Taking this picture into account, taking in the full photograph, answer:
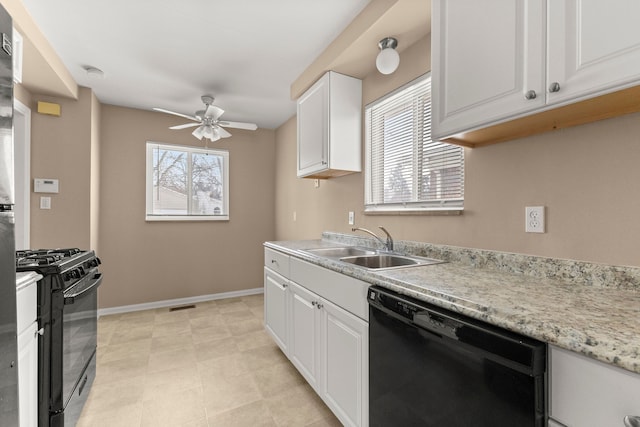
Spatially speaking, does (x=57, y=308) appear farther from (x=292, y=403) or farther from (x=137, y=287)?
(x=137, y=287)

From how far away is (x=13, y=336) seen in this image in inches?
40.0

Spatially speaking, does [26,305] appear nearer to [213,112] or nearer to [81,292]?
[81,292]

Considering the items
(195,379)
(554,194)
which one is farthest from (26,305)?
(554,194)

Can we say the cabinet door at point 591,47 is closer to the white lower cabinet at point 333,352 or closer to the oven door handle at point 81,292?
the white lower cabinet at point 333,352

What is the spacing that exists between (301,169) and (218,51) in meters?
1.17

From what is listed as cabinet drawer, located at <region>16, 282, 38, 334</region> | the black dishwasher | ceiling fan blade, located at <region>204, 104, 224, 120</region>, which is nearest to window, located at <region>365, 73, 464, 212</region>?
the black dishwasher

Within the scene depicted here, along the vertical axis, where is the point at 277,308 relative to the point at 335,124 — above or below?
below

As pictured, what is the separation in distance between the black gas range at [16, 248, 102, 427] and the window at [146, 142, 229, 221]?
2.12 m

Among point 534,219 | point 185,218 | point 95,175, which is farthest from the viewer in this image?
point 185,218

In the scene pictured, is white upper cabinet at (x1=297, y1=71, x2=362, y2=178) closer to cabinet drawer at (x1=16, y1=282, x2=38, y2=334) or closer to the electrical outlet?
the electrical outlet

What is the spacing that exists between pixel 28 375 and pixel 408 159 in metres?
2.34

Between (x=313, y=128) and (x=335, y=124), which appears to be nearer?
(x=335, y=124)

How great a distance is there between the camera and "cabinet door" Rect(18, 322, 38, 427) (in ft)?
3.97

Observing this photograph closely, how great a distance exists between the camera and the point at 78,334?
1.68m
